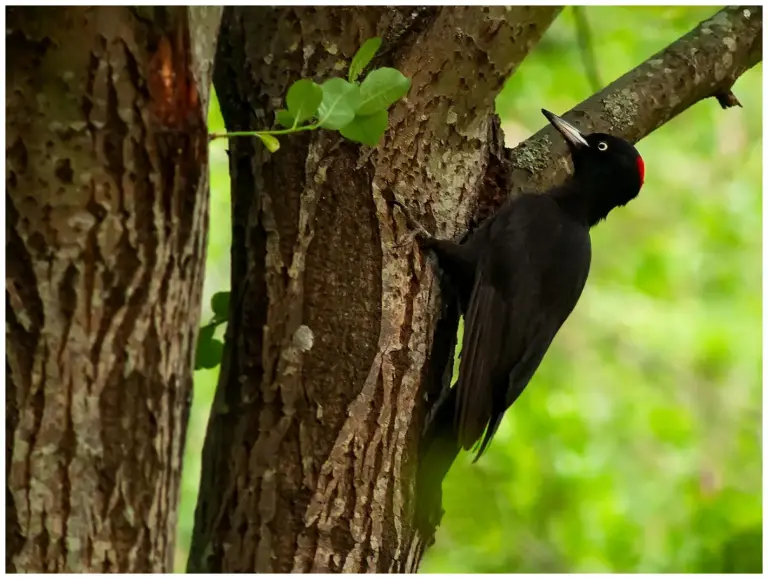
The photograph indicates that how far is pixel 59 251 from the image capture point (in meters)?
1.37

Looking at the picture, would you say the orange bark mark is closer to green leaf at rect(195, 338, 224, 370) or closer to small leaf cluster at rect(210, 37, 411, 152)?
small leaf cluster at rect(210, 37, 411, 152)

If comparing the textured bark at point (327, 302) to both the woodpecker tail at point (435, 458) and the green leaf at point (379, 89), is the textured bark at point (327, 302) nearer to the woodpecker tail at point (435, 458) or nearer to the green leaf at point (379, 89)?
the woodpecker tail at point (435, 458)

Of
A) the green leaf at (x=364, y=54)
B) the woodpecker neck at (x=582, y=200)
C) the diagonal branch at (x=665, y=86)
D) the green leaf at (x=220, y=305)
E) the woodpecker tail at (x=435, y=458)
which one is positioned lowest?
the woodpecker tail at (x=435, y=458)

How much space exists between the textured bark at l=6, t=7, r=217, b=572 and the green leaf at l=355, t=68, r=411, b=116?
1.16 ft

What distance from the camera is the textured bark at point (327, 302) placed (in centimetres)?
186

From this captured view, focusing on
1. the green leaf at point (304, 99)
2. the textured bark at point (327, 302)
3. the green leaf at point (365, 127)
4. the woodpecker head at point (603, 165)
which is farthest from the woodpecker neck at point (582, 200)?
the green leaf at point (304, 99)

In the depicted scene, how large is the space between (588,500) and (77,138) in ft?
13.2

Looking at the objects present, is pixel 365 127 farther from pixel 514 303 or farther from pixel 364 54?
pixel 514 303

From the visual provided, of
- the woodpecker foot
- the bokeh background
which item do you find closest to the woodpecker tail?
the woodpecker foot

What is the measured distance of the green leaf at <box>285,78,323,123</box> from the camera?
156cm

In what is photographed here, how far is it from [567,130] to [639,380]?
5.13m

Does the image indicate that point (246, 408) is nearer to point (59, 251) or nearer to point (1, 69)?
point (59, 251)

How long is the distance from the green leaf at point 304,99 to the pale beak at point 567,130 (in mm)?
1298

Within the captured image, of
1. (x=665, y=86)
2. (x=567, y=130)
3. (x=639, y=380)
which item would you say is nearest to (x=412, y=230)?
(x=567, y=130)
